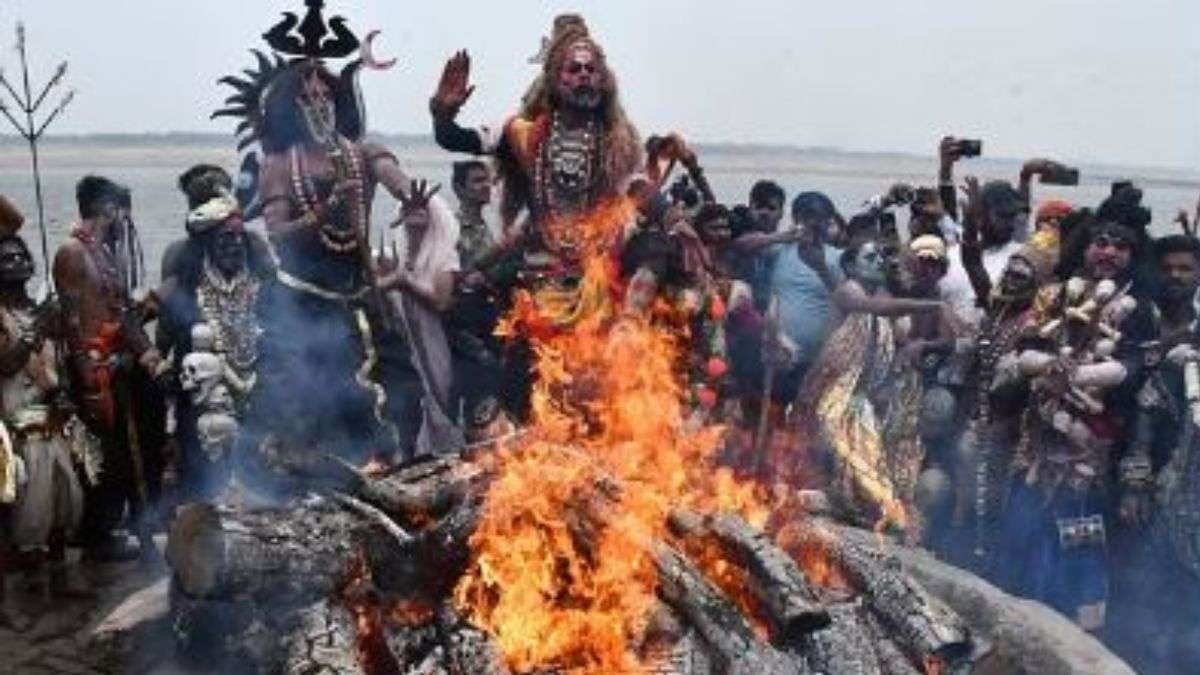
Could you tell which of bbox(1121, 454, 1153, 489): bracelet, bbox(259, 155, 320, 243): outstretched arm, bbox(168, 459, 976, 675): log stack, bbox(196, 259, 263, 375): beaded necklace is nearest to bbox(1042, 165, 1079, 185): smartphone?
bbox(1121, 454, 1153, 489): bracelet

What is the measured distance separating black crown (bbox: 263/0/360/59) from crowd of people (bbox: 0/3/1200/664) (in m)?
0.02

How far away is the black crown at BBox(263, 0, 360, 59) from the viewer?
765cm

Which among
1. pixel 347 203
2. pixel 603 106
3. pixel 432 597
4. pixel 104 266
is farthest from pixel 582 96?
pixel 432 597

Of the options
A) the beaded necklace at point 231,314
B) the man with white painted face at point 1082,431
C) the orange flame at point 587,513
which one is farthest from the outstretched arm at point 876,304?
the beaded necklace at point 231,314

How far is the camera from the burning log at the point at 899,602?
17.2 feet

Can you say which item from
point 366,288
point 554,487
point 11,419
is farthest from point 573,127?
point 11,419

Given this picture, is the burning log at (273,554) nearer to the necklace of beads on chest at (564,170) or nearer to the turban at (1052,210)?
the necklace of beads on chest at (564,170)

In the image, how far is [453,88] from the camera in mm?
7711

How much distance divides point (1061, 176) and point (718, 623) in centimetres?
543

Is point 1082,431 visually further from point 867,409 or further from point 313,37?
point 313,37

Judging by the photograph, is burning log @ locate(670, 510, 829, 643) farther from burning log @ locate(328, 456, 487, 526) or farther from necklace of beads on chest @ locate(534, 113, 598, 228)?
necklace of beads on chest @ locate(534, 113, 598, 228)

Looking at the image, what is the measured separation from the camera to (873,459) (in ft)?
25.8

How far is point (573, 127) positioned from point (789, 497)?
2.62m

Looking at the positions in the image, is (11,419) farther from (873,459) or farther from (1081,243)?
(1081,243)
